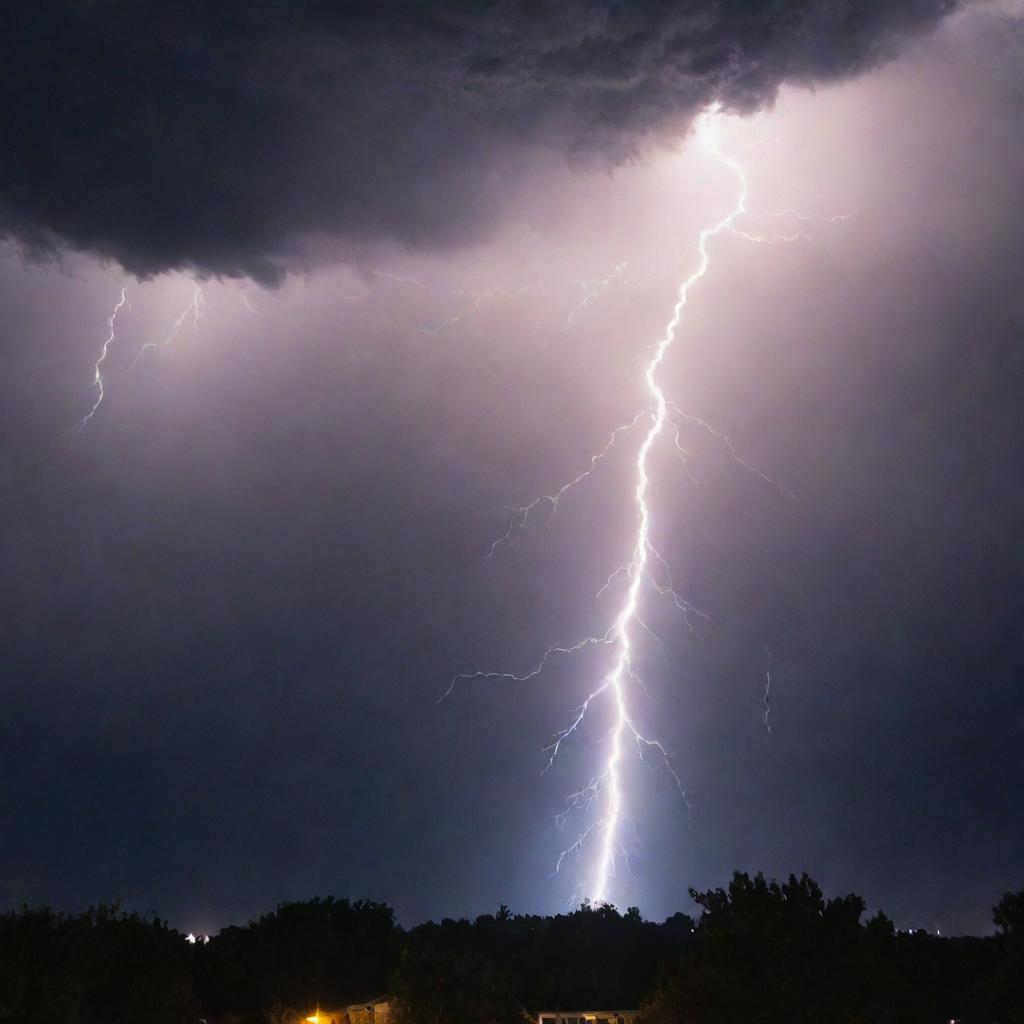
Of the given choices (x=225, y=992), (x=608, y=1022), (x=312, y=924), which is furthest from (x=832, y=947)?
(x=312, y=924)

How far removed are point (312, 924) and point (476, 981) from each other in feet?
104

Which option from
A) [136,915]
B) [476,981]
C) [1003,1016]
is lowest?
[1003,1016]

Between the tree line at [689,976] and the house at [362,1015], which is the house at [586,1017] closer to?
the tree line at [689,976]

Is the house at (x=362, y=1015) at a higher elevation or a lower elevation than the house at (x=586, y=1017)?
higher

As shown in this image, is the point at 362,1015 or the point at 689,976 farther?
the point at 362,1015

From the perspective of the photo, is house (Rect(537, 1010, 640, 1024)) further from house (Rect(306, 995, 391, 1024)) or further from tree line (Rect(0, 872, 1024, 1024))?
house (Rect(306, 995, 391, 1024))

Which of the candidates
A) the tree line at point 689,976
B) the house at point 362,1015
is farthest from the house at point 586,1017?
the house at point 362,1015

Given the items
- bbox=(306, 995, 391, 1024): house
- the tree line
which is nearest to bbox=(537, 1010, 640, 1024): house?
the tree line

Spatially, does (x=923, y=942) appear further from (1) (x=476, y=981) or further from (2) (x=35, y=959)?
(2) (x=35, y=959)

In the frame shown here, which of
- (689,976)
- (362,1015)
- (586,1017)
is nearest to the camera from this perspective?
(689,976)

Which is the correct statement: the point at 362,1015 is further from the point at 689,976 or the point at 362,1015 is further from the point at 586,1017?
the point at 689,976

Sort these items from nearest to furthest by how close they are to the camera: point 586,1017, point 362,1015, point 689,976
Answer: point 689,976 → point 586,1017 → point 362,1015

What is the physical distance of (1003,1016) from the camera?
3244 cm

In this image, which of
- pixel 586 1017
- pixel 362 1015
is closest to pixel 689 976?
pixel 586 1017
